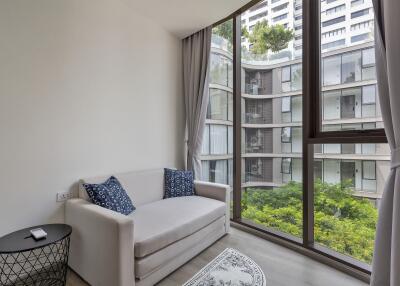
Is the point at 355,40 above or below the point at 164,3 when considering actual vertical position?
below

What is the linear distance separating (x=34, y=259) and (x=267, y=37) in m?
3.34

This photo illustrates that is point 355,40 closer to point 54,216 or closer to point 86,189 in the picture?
point 86,189

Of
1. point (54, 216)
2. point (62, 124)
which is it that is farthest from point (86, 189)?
point (62, 124)

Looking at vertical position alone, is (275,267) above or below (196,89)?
below

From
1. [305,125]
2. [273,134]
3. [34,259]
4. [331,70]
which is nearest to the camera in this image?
[34,259]

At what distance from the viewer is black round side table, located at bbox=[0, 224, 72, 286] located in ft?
4.98

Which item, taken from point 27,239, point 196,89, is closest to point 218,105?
point 196,89

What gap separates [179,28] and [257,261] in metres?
3.04

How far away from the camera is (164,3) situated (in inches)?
99.6

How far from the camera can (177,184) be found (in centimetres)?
281

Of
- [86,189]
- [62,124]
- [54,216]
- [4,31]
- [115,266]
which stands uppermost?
[4,31]

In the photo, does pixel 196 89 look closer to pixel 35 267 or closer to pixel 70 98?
pixel 70 98

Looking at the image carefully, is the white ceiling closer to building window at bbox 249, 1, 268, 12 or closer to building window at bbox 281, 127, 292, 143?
building window at bbox 249, 1, 268, 12

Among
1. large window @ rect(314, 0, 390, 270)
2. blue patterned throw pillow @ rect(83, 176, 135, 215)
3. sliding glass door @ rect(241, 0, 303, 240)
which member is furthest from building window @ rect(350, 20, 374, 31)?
blue patterned throw pillow @ rect(83, 176, 135, 215)
